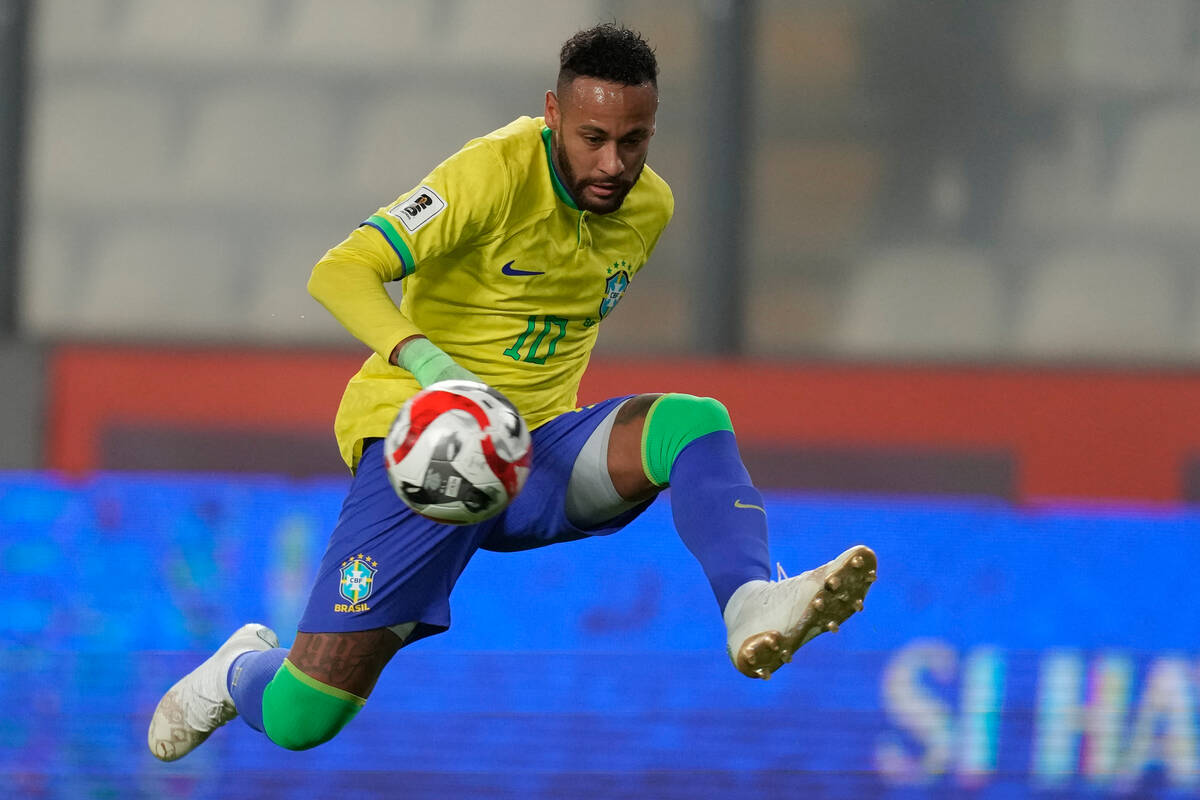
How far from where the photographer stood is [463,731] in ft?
18.1

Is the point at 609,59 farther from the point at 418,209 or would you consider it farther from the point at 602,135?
the point at 418,209

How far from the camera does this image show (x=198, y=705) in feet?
11.4

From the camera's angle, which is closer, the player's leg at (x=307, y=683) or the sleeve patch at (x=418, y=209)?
the sleeve patch at (x=418, y=209)

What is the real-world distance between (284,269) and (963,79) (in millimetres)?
3055

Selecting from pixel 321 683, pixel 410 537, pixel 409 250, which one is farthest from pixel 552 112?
A: pixel 321 683

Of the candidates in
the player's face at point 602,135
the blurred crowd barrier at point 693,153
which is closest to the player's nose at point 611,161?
the player's face at point 602,135

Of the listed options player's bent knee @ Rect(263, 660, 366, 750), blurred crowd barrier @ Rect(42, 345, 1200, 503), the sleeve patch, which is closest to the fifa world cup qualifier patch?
player's bent knee @ Rect(263, 660, 366, 750)

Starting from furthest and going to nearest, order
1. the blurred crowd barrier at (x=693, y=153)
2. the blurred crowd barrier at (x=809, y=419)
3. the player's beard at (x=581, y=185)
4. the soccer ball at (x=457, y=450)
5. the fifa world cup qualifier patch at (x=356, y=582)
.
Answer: the blurred crowd barrier at (x=693, y=153) < the blurred crowd barrier at (x=809, y=419) < the fifa world cup qualifier patch at (x=356, y=582) < the player's beard at (x=581, y=185) < the soccer ball at (x=457, y=450)

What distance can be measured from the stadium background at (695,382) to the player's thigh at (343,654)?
8.32ft

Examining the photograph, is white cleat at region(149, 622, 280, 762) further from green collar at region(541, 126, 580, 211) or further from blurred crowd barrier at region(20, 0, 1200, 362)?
blurred crowd barrier at region(20, 0, 1200, 362)

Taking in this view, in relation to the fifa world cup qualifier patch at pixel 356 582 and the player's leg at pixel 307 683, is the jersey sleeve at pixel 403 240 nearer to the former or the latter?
the fifa world cup qualifier patch at pixel 356 582

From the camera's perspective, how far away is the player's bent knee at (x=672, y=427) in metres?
2.74

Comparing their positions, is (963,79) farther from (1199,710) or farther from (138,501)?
(138,501)

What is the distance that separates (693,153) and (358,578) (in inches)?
152
